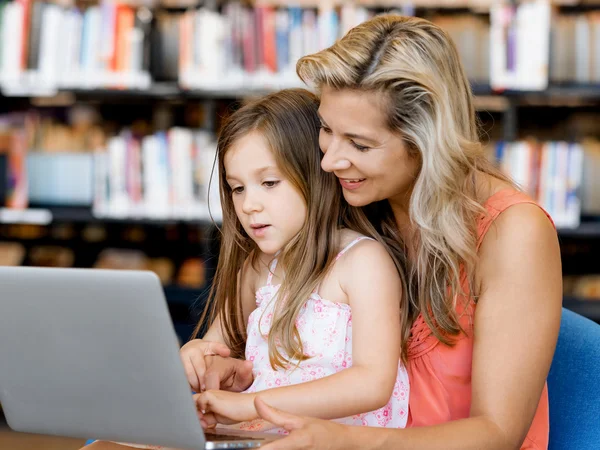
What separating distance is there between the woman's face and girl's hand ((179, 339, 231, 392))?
0.37 m

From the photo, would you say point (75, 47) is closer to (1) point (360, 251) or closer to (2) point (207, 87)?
(2) point (207, 87)

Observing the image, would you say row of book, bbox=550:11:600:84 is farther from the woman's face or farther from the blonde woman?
the woman's face

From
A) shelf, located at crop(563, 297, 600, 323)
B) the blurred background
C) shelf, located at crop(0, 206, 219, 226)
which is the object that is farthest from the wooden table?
shelf, located at crop(563, 297, 600, 323)

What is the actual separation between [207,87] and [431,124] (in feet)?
5.91

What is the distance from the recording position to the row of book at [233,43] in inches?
111

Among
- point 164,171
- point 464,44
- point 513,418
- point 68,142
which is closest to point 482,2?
point 464,44

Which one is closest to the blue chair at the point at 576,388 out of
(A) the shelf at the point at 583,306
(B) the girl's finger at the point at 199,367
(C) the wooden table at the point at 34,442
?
(B) the girl's finger at the point at 199,367

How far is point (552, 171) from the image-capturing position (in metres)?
2.81

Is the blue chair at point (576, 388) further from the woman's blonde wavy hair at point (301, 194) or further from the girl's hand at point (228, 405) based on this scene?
the girl's hand at point (228, 405)

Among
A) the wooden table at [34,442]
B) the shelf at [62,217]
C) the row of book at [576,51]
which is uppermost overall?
the row of book at [576,51]

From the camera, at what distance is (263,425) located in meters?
1.32

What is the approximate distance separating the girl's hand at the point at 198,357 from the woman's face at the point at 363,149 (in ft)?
1.23

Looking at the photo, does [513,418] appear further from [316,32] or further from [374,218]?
[316,32]

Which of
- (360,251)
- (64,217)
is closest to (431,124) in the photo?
(360,251)
